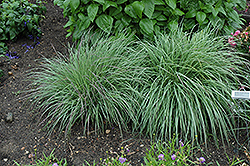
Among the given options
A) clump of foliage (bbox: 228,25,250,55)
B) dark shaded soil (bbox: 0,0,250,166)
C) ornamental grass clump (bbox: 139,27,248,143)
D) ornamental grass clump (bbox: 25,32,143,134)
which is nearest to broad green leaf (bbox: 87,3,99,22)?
ornamental grass clump (bbox: 25,32,143,134)

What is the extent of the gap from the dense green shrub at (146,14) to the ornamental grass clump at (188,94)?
1.63ft

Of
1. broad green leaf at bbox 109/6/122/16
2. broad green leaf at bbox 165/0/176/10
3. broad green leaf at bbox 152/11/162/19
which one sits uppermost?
broad green leaf at bbox 165/0/176/10

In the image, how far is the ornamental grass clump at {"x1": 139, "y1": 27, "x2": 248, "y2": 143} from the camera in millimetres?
2189

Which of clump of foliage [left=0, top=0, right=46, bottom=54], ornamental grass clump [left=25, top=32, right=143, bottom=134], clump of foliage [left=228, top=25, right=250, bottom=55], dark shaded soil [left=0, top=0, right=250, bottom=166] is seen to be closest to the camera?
dark shaded soil [left=0, top=0, right=250, bottom=166]

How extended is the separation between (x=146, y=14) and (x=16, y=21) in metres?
1.86

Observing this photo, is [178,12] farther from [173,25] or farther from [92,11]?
[92,11]

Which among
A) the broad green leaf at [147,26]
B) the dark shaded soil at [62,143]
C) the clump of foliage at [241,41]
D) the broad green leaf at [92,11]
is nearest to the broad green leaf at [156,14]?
the broad green leaf at [147,26]

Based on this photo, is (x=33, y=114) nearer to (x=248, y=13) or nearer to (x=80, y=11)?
(x=80, y=11)

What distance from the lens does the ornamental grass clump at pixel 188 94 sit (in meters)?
2.19

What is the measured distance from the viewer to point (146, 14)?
2816 mm

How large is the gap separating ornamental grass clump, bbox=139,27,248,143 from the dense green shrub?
50cm

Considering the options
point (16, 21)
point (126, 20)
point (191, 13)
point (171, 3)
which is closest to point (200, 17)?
point (191, 13)

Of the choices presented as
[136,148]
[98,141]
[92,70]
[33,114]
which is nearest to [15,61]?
[33,114]

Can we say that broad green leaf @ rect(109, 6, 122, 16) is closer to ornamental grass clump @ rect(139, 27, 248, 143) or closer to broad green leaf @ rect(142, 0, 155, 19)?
broad green leaf @ rect(142, 0, 155, 19)
